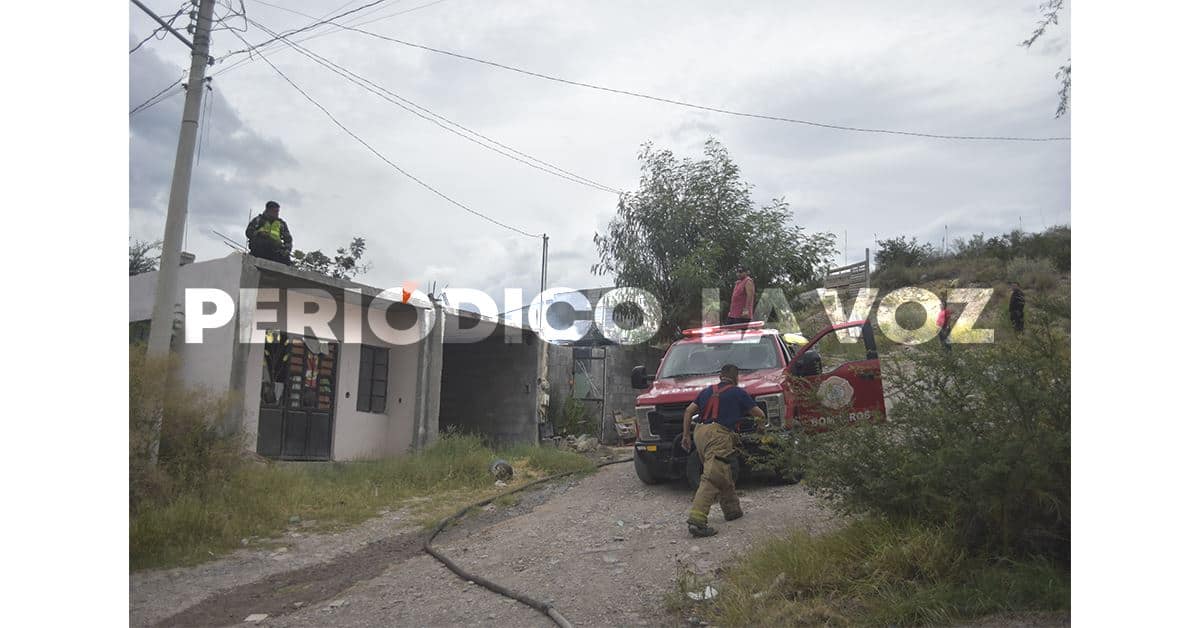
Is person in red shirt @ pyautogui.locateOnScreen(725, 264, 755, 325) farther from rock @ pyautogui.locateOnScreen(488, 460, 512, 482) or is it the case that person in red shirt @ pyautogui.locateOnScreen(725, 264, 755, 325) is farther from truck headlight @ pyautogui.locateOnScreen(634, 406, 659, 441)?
rock @ pyautogui.locateOnScreen(488, 460, 512, 482)

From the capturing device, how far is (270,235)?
11.9 metres

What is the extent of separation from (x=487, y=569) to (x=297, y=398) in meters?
7.28

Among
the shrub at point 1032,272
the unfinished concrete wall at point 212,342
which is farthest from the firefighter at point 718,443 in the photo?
the shrub at point 1032,272

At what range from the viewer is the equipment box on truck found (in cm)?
880

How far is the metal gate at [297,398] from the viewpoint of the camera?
13.2 m

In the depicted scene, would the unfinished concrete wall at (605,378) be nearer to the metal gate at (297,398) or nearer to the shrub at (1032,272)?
the metal gate at (297,398)

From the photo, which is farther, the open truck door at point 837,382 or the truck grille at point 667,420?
the truck grille at point 667,420

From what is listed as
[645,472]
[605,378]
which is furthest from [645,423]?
[605,378]

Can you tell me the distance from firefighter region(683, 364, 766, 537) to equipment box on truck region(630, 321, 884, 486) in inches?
9.8

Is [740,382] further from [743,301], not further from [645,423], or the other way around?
[743,301]

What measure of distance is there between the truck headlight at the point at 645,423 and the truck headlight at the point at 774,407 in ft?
4.57

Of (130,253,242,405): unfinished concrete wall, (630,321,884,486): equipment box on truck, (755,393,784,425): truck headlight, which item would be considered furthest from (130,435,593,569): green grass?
(755,393,784,425): truck headlight

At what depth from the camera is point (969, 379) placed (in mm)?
5797

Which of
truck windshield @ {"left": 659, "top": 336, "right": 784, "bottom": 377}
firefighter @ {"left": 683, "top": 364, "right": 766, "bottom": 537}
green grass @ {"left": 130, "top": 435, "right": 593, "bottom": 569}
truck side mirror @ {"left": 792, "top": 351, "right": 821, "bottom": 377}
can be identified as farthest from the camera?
truck windshield @ {"left": 659, "top": 336, "right": 784, "bottom": 377}
